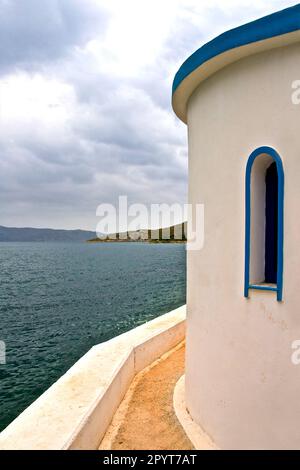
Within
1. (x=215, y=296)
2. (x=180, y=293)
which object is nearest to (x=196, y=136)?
(x=215, y=296)

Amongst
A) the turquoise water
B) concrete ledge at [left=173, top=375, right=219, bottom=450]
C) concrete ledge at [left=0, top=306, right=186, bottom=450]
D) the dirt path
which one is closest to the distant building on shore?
concrete ledge at [left=173, top=375, right=219, bottom=450]

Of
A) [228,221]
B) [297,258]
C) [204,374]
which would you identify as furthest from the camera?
[204,374]

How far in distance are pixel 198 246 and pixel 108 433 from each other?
361cm

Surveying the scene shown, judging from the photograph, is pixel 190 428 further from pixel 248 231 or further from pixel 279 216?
pixel 279 216

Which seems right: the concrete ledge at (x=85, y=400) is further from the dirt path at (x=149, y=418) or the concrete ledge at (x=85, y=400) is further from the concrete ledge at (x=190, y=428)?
the concrete ledge at (x=190, y=428)

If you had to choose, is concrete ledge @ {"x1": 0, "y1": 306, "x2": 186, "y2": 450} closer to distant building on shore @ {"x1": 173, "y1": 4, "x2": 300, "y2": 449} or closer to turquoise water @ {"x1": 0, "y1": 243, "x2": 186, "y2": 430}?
distant building on shore @ {"x1": 173, "y1": 4, "x2": 300, "y2": 449}

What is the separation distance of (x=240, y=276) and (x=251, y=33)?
327 cm

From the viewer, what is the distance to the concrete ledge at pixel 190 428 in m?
5.73

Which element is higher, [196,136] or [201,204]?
[196,136]

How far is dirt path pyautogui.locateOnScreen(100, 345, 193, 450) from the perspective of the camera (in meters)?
5.92

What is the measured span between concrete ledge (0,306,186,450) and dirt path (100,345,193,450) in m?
0.19
